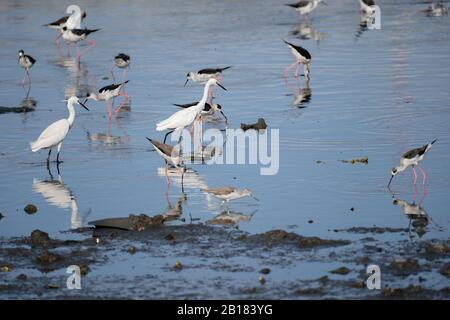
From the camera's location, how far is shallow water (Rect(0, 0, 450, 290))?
13383 millimetres

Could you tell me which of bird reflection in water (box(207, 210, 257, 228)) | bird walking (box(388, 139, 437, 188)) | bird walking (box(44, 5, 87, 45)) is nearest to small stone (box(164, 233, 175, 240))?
bird reflection in water (box(207, 210, 257, 228))

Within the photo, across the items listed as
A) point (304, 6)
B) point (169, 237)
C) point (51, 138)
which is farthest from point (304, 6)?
point (169, 237)

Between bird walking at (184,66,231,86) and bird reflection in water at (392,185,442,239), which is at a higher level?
bird walking at (184,66,231,86)

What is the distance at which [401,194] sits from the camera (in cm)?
1374

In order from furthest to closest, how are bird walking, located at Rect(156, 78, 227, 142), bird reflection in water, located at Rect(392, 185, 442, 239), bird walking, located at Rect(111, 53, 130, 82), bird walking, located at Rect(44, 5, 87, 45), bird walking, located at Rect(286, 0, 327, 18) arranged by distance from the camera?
bird walking, located at Rect(286, 0, 327, 18), bird walking, located at Rect(44, 5, 87, 45), bird walking, located at Rect(111, 53, 130, 82), bird walking, located at Rect(156, 78, 227, 142), bird reflection in water, located at Rect(392, 185, 442, 239)

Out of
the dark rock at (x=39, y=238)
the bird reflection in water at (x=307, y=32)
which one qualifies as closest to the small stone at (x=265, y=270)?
the dark rock at (x=39, y=238)

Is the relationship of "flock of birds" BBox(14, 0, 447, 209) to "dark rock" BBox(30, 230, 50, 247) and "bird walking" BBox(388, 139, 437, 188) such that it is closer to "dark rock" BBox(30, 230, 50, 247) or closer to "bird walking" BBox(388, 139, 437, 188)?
"bird walking" BBox(388, 139, 437, 188)

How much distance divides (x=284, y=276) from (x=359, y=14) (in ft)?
81.7

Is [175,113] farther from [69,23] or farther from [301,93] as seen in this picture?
[69,23]

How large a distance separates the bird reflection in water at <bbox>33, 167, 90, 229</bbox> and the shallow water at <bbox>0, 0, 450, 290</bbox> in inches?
1.6

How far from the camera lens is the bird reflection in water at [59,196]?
13.1m

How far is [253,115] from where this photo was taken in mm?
19172

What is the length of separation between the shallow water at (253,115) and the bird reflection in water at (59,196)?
4cm

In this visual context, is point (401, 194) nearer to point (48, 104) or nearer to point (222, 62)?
point (48, 104)
